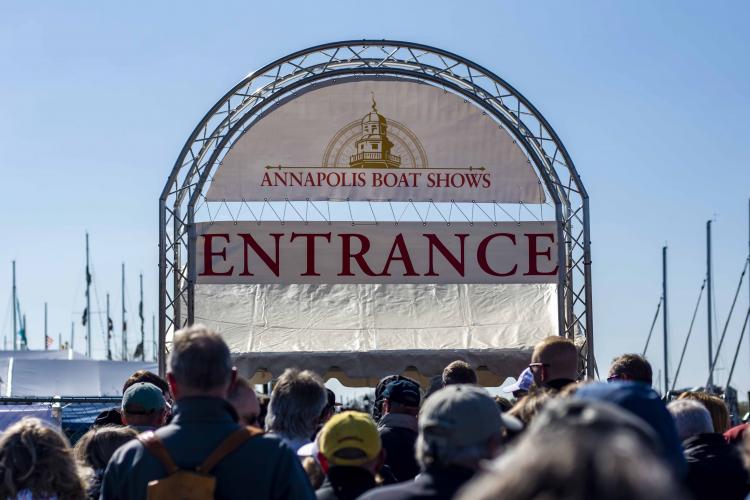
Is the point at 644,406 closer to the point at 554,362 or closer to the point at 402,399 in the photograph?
the point at 554,362

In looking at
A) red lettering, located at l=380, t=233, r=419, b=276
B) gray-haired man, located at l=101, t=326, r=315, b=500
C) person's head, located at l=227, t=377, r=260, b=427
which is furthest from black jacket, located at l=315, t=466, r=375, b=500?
red lettering, located at l=380, t=233, r=419, b=276

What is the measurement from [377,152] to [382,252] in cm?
158

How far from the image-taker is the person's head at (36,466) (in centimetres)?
435

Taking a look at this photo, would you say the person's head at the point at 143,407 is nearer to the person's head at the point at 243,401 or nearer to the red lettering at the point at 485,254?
the person's head at the point at 243,401

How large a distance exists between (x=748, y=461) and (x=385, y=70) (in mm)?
11399

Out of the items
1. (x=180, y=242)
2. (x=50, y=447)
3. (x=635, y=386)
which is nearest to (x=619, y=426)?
(x=635, y=386)

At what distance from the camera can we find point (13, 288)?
60.6m

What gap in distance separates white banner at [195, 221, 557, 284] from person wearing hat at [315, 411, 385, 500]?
10.1 meters

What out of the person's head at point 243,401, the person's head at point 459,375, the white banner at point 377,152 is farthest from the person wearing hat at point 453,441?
the white banner at point 377,152

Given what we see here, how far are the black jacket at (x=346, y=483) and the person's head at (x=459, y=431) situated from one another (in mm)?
912

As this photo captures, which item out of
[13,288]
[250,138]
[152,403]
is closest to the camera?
[152,403]

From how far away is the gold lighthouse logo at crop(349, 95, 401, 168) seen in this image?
50.6 ft

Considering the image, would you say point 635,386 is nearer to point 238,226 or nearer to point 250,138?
point 238,226

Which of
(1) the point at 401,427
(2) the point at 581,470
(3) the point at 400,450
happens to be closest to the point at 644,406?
(2) the point at 581,470
